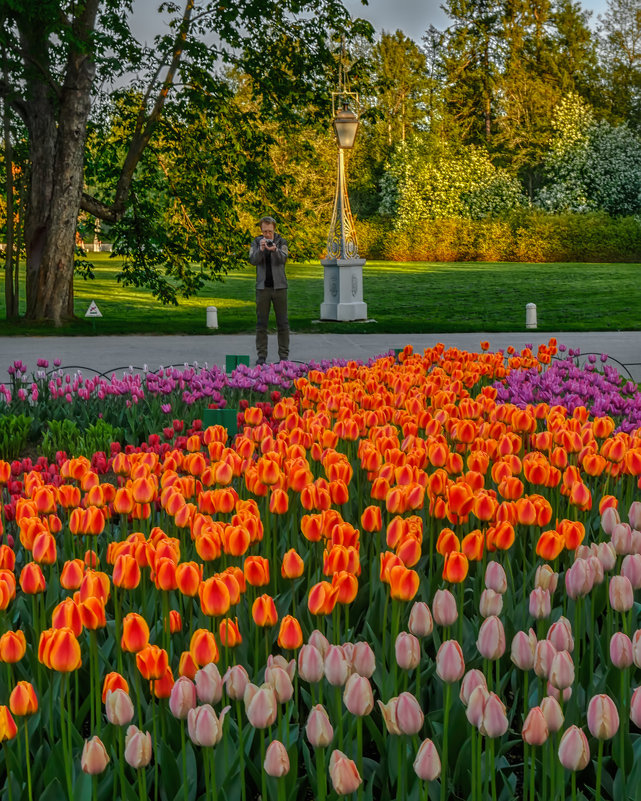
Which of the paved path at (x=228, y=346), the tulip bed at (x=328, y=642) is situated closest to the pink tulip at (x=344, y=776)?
the tulip bed at (x=328, y=642)

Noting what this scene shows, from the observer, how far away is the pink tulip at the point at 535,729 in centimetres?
176

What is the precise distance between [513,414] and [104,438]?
101 inches

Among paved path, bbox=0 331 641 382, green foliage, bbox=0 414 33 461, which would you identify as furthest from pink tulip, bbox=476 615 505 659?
paved path, bbox=0 331 641 382

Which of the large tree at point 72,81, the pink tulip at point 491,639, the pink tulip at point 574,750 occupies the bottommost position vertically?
the pink tulip at point 574,750

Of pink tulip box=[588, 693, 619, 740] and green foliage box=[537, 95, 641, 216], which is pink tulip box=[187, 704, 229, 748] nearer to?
pink tulip box=[588, 693, 619, 740]

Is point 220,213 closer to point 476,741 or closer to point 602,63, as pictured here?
point 476,741

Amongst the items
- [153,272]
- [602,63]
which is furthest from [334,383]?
[602,63]

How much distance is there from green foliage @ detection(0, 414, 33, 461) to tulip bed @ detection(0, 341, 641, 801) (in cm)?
224

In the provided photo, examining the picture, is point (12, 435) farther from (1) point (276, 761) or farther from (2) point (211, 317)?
(2) point (211, 317)

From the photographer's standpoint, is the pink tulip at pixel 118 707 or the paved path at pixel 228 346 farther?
the paved path at pixel 228 346

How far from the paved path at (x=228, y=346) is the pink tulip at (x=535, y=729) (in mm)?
10591

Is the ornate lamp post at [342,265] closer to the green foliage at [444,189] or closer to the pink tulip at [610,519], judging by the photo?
the pink tulip at [610,519]

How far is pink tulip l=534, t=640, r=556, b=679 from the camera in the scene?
1.96m

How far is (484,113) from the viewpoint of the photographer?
6072cm
